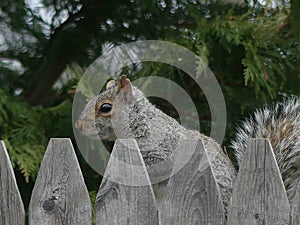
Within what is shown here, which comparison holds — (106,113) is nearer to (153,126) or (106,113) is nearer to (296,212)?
(153,126)

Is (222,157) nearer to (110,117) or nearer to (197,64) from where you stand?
(110,117)

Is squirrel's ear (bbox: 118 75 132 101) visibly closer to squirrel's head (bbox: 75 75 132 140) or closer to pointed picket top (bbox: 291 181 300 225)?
squirrel's head (bbox: 75 75 132 140)

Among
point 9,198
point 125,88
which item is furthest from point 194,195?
point 125,88

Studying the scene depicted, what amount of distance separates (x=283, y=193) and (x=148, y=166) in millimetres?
454

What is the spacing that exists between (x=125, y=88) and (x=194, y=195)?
1.62 feet

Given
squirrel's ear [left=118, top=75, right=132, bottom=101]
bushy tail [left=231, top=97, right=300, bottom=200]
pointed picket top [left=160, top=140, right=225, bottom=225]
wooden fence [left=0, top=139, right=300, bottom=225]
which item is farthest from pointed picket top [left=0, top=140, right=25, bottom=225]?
bushy tail [left=231, top=97, right=300, bottom=200]

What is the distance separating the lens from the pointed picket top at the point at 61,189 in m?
1.17

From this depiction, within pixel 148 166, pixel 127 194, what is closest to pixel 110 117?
pixel 148 166

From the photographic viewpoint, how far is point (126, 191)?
45.5 inches

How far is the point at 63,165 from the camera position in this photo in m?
1.17

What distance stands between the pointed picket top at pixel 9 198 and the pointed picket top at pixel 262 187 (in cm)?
46

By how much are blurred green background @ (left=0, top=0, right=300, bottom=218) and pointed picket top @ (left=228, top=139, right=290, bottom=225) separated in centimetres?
71

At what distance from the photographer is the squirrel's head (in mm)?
1549

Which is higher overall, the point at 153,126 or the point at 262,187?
the point at 153,126
